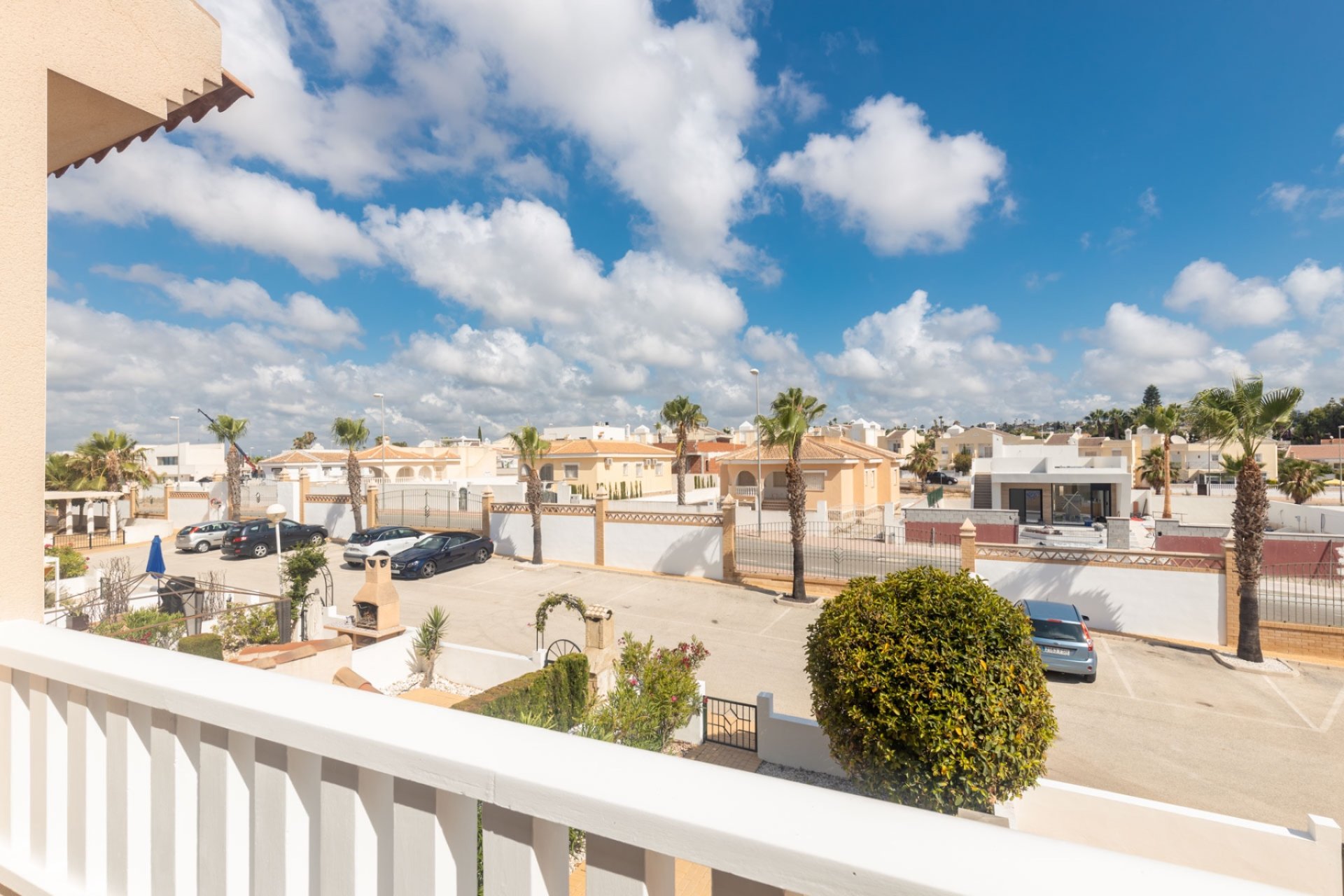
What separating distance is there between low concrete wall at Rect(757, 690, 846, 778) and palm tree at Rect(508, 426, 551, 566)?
13269 millimetres

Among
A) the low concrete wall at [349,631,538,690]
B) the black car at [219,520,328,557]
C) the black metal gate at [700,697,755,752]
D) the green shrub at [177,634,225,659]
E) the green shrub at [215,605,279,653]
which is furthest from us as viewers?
the black car at [219,520,328,557]

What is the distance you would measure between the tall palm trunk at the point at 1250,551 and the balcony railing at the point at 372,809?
15643 millimetres

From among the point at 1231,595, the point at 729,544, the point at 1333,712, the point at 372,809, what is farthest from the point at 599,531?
the point at 372,809

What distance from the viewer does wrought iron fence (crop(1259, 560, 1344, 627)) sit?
42.0 ft

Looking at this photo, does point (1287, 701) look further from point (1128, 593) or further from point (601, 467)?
point (601, 467)

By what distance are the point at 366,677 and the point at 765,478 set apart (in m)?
26.7

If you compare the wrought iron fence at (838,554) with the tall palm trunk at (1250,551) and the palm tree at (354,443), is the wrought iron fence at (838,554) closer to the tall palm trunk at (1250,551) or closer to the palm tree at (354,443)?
the tall palm trunk at (1250,551)

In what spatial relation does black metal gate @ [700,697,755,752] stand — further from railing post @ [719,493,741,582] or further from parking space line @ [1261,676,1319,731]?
railing post @ [719,493,741,582]

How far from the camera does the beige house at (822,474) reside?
31547 mm

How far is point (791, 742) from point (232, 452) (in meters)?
30.2

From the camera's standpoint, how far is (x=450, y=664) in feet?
35.6

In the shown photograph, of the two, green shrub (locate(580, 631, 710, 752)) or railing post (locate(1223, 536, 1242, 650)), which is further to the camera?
railing post (locate(1223, 536, 1242, 650))

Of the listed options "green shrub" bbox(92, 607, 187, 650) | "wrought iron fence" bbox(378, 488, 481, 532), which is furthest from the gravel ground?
"wrought iron fence" bbox(378, 488, 481, 532)

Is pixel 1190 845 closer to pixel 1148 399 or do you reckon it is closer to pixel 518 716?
pixel 518 716
